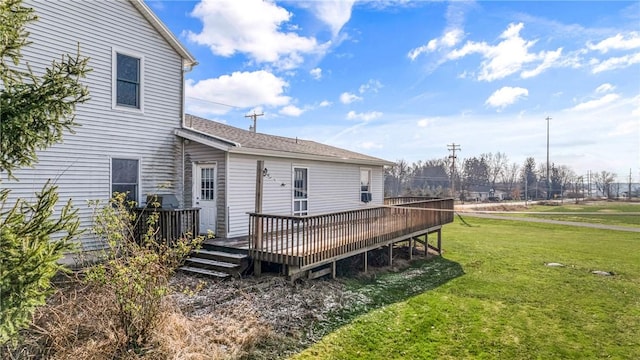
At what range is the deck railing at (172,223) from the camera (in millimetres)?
8383

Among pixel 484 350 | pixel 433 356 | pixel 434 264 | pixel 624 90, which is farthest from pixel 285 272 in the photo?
pixel 624 90

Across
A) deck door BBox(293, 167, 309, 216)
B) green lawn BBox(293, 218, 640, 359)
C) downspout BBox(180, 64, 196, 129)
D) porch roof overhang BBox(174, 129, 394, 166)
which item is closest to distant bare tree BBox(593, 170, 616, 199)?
green lawn BBox(293, 218, 640, 359)

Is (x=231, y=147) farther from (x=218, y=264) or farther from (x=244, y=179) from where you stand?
(x=218, y=264)

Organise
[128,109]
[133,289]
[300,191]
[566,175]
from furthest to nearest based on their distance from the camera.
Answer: [566,175], [300,191], [128,109], [133,289]

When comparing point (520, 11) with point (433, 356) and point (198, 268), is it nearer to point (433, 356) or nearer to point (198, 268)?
point (433, 356)

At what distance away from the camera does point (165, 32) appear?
9750 millimetres

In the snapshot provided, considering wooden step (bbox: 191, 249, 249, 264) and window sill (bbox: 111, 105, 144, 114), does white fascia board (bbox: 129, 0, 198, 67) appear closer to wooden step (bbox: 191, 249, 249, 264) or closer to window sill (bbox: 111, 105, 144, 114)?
window sill (bbox: 111, 105, 144, 114)

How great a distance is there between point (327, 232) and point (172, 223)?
12.6 feet

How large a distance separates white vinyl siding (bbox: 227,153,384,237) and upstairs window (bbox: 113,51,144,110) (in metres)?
3.07

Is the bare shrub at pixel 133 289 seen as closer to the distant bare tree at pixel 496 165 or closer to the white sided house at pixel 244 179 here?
the white sided house at pixel 244 179

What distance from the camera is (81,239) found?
824cm

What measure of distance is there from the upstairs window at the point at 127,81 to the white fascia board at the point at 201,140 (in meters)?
1.22

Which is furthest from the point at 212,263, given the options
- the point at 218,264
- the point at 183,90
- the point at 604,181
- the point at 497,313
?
the point at 604,181

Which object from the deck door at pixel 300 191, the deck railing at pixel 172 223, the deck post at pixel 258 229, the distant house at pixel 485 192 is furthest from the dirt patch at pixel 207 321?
the distant house at pixel 485 192
